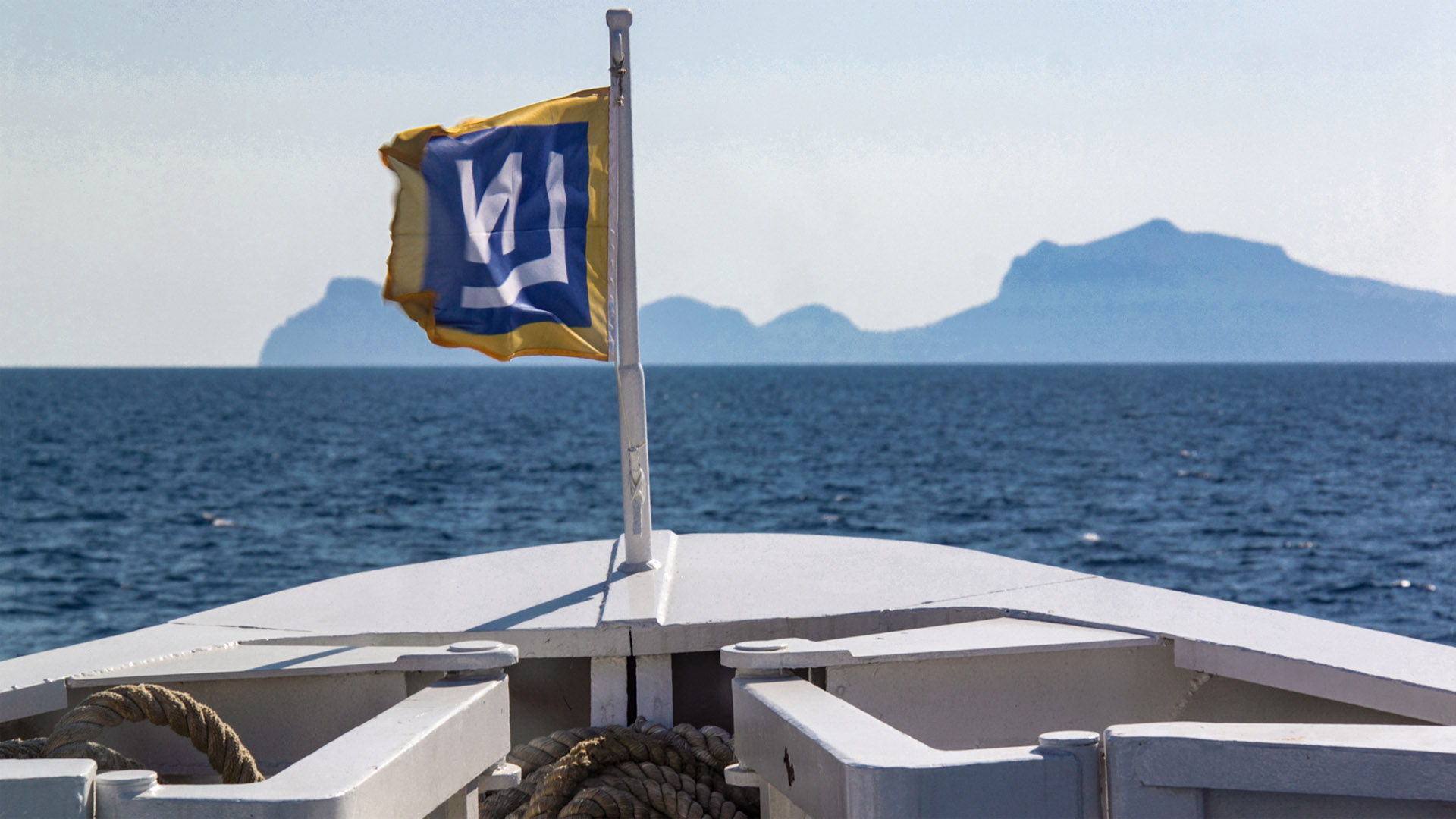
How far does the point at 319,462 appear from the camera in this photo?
5325 cm

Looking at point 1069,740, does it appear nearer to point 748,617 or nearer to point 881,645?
point 881,645

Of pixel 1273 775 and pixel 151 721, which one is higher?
pixel 1273 775

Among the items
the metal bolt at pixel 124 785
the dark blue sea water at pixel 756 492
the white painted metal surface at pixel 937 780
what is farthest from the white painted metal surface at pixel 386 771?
the dark blue sea water at pixel 756 492

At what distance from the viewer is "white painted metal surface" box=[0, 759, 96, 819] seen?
2.09 metres

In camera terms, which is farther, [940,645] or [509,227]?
[509,227]

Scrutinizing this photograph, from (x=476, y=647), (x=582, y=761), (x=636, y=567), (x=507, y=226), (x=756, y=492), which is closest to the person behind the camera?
(x=476, y=647)

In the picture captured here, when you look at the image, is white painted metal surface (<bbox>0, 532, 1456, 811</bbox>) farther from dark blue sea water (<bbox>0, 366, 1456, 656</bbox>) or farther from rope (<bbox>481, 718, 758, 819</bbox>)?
dark blue sea water (<bbox>0, 366, 1456, 656</bbox>)

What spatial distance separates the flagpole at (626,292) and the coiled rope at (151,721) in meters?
2.18

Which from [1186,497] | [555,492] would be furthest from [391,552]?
[1186,497]

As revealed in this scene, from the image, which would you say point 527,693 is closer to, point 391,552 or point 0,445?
point 391,552

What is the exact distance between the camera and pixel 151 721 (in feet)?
10.3

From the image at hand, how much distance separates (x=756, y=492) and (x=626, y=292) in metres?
37.6

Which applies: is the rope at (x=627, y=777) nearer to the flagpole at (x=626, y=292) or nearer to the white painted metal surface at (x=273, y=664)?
the white painted metal surface at (x=273, y=664)

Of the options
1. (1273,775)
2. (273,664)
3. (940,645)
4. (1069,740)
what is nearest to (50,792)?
(273,664)
